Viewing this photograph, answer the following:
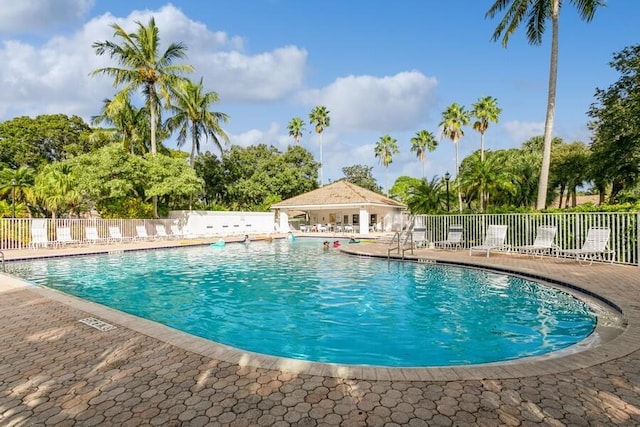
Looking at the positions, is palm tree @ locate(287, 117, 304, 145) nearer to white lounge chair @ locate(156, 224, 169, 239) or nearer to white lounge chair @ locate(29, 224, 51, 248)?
white lounge chair @ locate(156, 224, 169, 239)

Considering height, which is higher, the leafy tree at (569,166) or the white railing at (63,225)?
the leafy tree at (569,166)

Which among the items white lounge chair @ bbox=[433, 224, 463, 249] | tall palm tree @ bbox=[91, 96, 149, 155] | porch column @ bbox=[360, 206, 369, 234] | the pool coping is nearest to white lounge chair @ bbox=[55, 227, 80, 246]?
tall palm tree @ bbox=[91, 96, 149, 155]

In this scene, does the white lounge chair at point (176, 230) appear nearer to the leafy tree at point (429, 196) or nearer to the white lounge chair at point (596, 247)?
the leafy tree at point (429, 196)

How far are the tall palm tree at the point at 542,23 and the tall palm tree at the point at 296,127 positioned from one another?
34.1m

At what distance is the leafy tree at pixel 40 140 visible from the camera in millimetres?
35531

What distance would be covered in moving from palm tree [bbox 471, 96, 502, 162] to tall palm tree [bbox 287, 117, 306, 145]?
2396 centimetres

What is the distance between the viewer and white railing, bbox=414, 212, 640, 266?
426 inches

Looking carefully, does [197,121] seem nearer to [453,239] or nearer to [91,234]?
[91,234]

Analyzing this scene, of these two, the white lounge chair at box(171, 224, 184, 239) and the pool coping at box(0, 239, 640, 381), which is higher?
the white lounge chair at box(171, 224, 184, 239)

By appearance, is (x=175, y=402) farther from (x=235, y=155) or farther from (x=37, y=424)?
(x=235, y=155)

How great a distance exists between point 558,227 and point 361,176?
49.1 m

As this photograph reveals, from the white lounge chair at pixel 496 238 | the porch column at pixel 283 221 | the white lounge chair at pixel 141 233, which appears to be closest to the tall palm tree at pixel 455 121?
the porch column at pixel 283 221

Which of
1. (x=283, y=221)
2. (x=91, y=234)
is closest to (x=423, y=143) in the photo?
(x=283, y=221)

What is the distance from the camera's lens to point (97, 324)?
548 cm
